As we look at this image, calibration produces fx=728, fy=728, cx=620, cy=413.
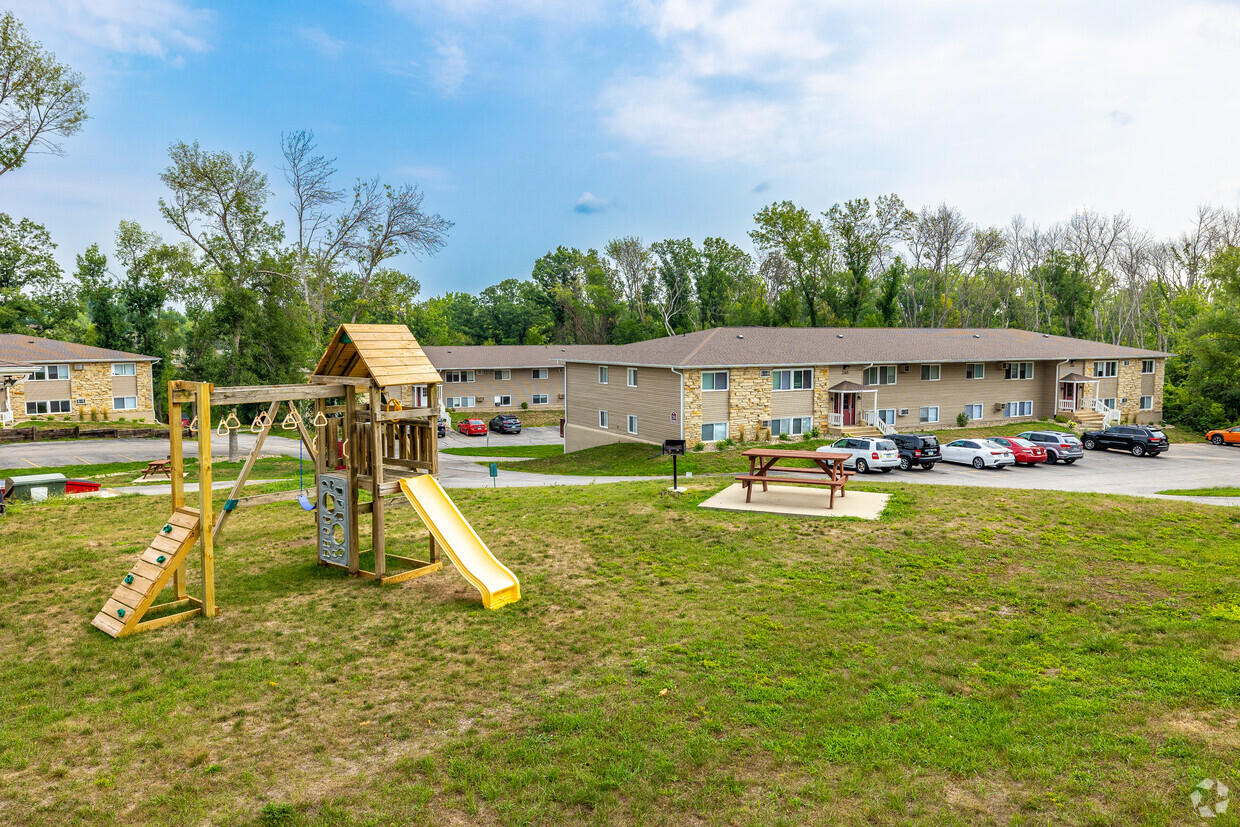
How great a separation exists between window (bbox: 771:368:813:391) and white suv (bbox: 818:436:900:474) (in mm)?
6911

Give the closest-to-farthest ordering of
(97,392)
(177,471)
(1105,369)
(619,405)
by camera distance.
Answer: (177,471) < (619,405) < (1105,369) < (97,392)

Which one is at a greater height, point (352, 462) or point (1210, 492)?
point (352, 462)

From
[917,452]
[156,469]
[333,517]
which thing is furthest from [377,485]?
[917,452]

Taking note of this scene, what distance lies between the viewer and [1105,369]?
1795 inches

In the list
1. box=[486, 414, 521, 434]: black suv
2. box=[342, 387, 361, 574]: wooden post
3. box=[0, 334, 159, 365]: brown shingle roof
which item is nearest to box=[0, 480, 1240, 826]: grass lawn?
box=[342, 387, 361, 574]: wooden post

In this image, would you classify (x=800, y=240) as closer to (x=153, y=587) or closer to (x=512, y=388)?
(x=512, y=388)

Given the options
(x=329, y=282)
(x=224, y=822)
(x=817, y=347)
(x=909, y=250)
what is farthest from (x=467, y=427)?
(x=909, y=250)

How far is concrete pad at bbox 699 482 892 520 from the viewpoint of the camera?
627 inches

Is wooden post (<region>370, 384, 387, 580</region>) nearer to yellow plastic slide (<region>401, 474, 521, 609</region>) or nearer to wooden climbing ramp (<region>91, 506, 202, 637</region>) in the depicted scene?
yellow plastic slide (<region>401, 474, 521, 609</region>)

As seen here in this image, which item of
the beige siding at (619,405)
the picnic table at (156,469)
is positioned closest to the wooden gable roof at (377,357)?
the picnic table at (156,469)

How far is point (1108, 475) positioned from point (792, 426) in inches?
503

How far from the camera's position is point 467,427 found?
48.8m

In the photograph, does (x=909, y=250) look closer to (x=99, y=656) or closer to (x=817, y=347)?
(x=817, y=347)

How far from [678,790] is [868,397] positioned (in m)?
33.8
